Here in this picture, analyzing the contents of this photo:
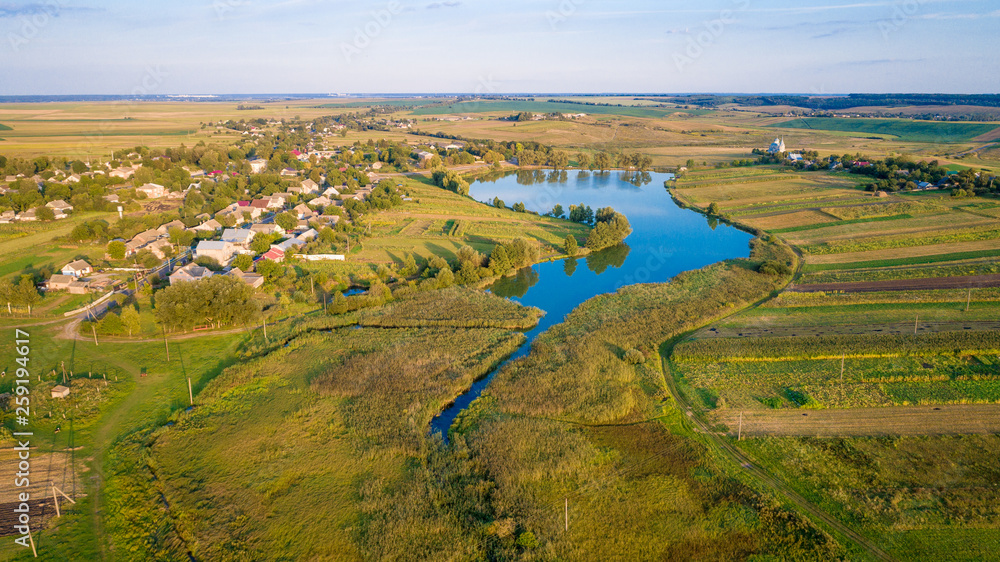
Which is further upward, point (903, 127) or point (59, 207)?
point (903, 127)

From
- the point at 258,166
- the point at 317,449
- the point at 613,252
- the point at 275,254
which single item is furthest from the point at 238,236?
the point at 258,166

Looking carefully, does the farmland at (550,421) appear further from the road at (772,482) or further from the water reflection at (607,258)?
the water reflection at (607,258)

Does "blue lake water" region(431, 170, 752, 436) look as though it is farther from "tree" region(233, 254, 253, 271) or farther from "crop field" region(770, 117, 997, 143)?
"crop field" region(770, 117, 997, 143)

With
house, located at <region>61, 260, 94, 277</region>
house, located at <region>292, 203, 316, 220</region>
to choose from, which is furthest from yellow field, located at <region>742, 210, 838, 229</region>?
house, located at <region>61, 260, 94, 277</region>

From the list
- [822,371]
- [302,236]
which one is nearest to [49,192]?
[302,236]

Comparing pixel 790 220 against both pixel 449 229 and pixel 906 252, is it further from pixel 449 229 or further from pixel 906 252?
pixel 449 229
